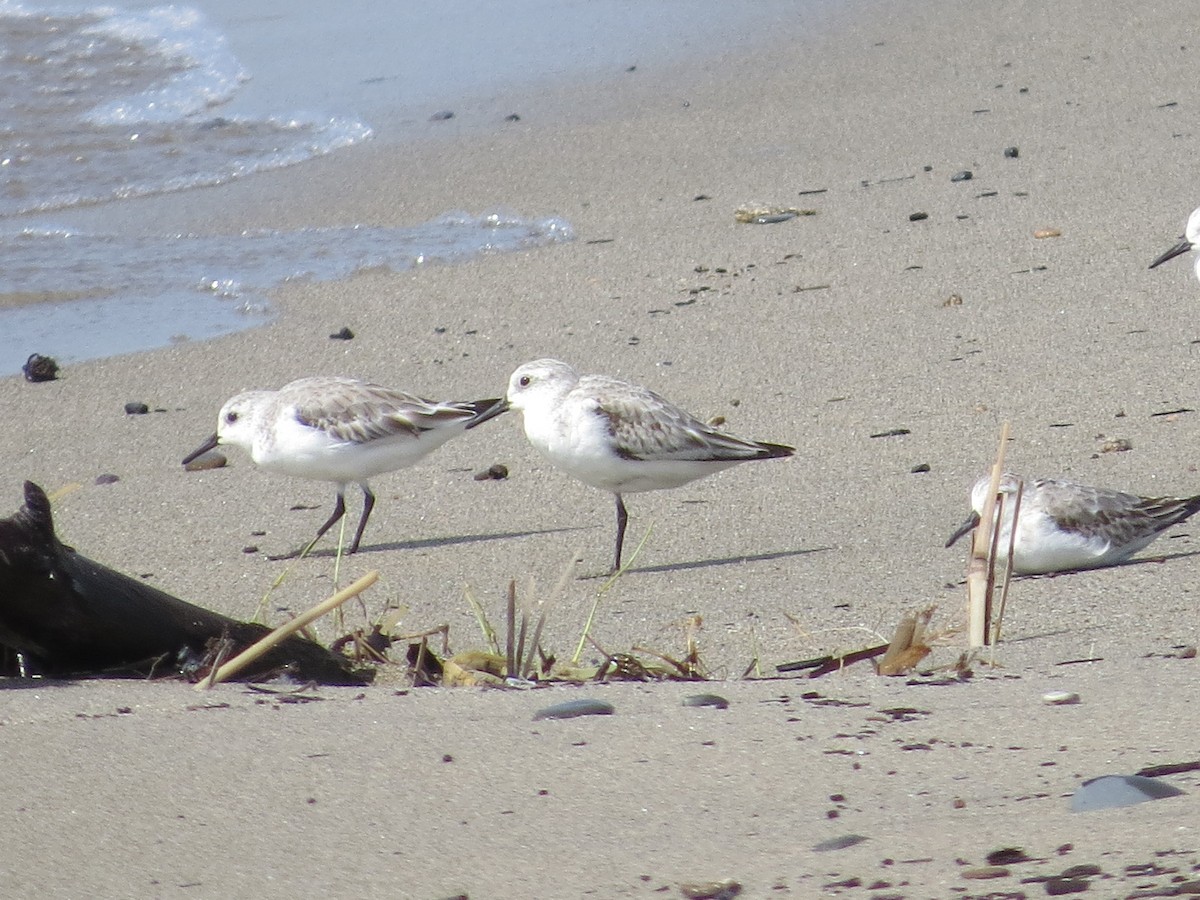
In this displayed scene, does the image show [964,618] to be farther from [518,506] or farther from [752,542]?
[518,506]

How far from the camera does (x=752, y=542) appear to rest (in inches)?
226

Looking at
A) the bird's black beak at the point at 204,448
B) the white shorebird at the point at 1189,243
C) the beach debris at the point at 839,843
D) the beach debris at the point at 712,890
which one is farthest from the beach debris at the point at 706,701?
the white shorebird at the point at 1189,243

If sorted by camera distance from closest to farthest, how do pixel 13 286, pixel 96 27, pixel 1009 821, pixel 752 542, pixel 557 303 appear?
pixel 1009 821 → pixel 752 542 → pixel 557 303 → pixel 13 286 → pixel 96 27

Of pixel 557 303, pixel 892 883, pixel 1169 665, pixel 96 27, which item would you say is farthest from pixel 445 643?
pixel 96 27

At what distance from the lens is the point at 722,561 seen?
5.59 meters

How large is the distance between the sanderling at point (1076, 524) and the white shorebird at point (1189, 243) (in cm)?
220

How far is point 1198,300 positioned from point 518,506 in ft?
10.1

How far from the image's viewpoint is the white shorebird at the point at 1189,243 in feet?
23.7

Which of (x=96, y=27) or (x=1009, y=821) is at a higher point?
(x=96, y=27)

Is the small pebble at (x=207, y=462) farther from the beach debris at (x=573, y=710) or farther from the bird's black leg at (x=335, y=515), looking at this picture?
the beach debris at (x=573, y=710)

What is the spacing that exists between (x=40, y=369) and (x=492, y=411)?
101 inches

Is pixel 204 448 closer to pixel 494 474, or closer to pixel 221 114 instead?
pixel 494 474

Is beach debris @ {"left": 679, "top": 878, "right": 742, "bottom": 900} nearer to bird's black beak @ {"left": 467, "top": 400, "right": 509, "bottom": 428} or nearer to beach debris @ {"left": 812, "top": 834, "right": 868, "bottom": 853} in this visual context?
beach debris @ {"left": 812, "top": 834, "right": 868, "bottom": 853}

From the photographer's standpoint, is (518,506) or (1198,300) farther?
(1198,300)
